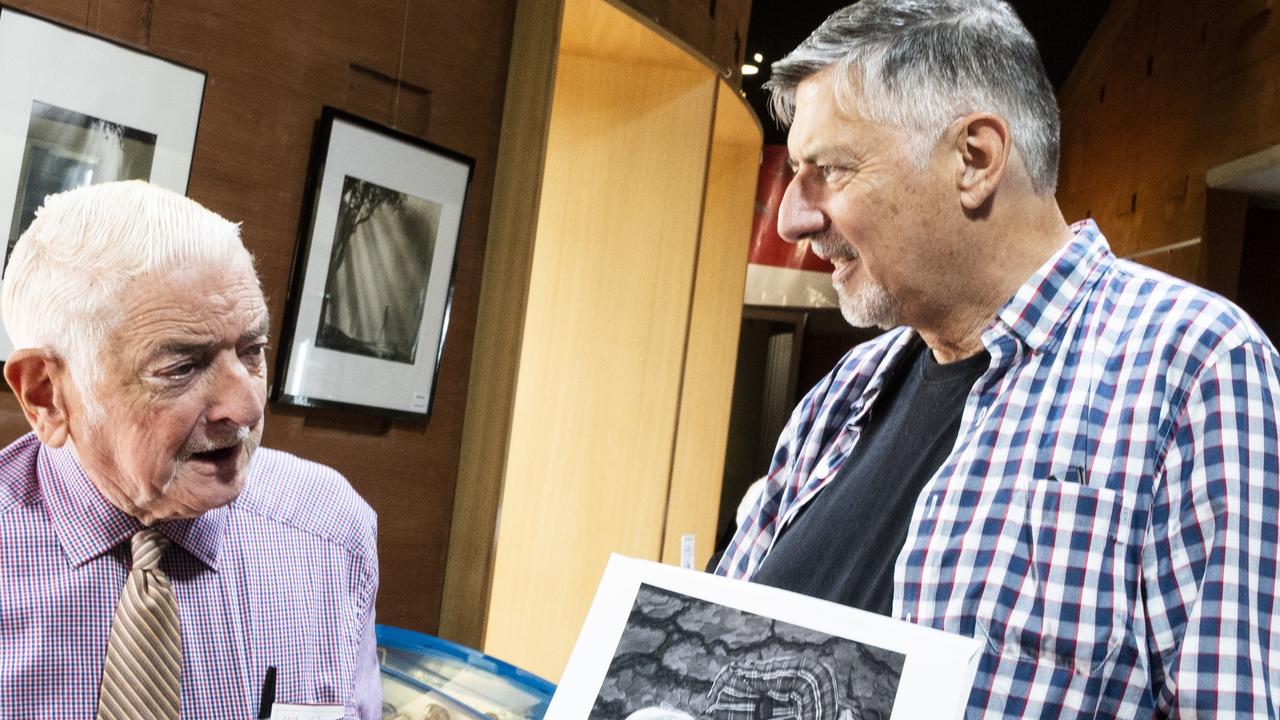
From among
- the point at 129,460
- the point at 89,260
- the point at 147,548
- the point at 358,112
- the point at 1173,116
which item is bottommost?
the point at 147,548

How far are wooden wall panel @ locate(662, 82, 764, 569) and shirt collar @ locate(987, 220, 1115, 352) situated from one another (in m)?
3.30

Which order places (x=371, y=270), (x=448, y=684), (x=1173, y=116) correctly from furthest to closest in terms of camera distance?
(x=1173, y=116), (x=371, y=270), (x=448, y=684)

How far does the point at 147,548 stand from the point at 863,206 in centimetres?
92

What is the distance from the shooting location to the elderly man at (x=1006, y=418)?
95 centimetres

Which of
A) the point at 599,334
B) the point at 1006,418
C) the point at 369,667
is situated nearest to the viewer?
the point at 1006,418

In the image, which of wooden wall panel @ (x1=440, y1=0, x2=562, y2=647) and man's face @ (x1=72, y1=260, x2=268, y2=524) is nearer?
man's face @ (x1=72, y1=260, x2=268, y2=524)

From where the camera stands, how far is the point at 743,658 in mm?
956

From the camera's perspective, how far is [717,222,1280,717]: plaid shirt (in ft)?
3.04

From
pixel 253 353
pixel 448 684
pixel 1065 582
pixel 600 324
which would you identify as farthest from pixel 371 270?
pixel 1065 582

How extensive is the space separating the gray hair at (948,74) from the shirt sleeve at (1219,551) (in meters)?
0.36

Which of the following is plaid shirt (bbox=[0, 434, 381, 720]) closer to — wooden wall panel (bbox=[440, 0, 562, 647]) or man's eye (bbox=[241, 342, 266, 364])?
man's eye (bbox=[241, 342, 266, 364])

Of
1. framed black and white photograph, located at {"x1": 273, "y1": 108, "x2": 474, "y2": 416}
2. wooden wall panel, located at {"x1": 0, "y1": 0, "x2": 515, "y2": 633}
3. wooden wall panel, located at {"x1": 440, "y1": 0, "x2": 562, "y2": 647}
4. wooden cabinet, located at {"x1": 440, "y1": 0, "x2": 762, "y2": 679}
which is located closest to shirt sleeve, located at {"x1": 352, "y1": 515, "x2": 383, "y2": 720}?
wooden wall panel, located at {"x1": 0, "y1": 0, "x2": 515, "y2": 633}

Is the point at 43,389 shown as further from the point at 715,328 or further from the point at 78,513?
the point at 715,328

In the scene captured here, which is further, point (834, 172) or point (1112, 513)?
point (834, 172)
